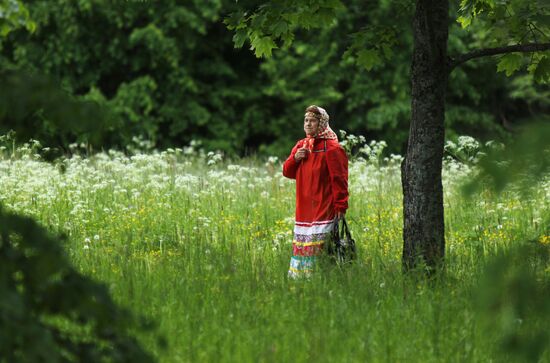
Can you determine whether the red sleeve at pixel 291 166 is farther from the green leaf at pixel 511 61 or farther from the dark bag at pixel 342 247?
the green leaf at pixel 511 61

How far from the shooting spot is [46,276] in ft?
9.46

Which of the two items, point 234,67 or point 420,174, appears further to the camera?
point 234,67

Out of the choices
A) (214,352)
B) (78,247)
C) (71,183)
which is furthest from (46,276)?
(71,183)

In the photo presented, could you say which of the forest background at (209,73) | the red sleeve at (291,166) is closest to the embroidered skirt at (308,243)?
the red sleeve at (291,166)

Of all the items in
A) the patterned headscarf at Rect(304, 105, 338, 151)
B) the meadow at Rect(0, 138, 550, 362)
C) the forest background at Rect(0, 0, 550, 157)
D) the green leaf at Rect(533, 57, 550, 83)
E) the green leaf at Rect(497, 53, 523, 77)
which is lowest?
the meadow at Rect(0, 138, 550, 362)

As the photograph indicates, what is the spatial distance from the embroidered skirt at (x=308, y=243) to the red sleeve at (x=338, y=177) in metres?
0.20

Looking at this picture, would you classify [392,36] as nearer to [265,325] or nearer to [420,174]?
[420,174]

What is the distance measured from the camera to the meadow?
178 inches

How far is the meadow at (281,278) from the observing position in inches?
178

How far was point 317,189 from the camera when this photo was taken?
7.05 meters

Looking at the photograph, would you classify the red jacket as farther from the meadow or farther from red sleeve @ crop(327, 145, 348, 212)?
the meadow

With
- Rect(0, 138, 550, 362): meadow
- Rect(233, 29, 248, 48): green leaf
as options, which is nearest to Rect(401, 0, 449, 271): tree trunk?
Rect(0, 138, 550, 362): meadow

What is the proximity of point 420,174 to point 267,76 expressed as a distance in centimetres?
1667

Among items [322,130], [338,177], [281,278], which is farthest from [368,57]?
[281,278]
